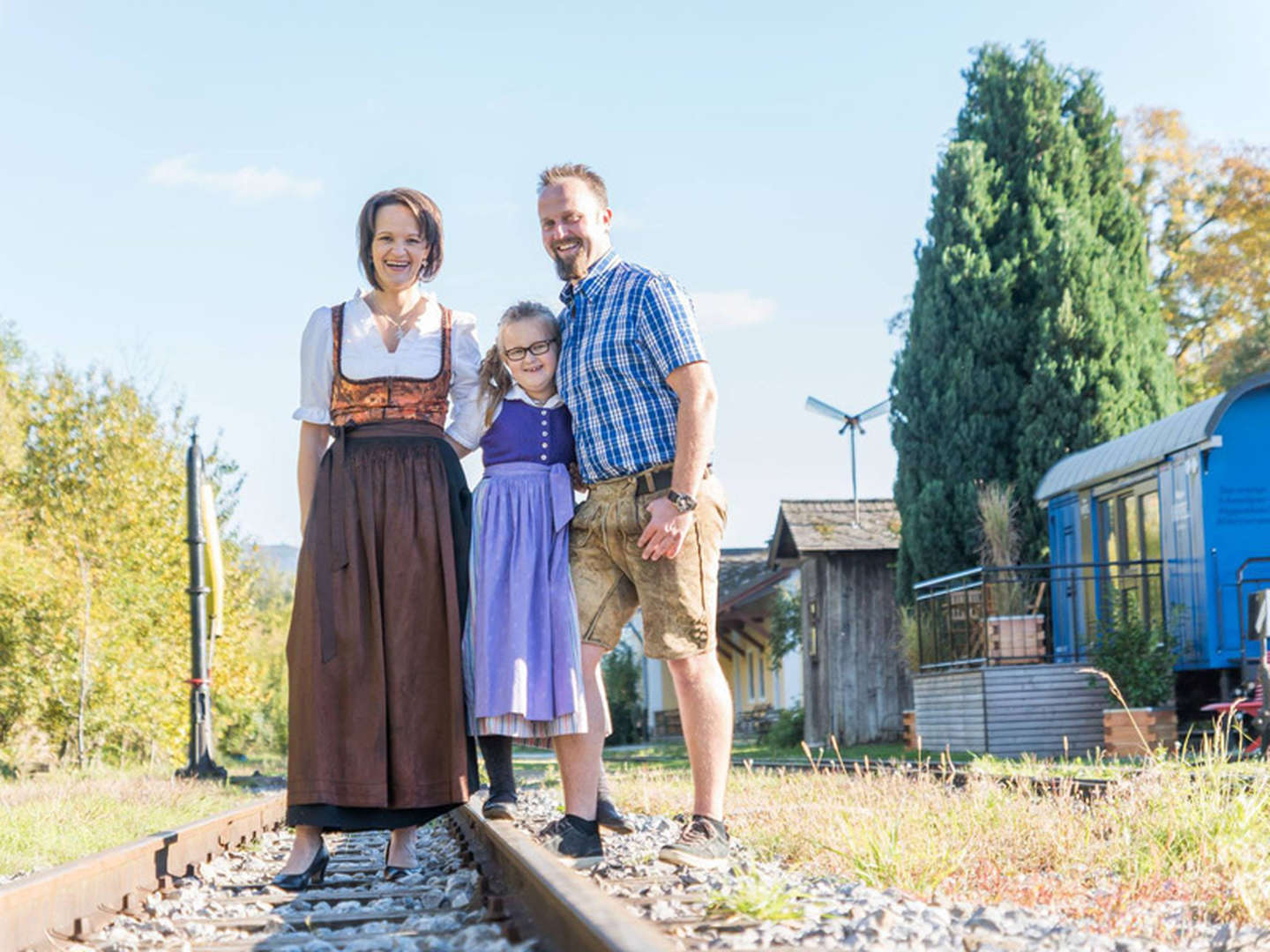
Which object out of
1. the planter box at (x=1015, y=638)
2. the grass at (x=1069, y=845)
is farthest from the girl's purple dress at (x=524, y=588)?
the planter box at (x=1015, y=638)

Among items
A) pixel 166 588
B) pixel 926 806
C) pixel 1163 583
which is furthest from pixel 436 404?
pixel 166 588

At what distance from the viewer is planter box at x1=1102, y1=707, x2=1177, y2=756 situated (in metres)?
14.7

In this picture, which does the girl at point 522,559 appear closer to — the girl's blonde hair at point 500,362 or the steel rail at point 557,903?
the girl's blonde hair at point 500,362

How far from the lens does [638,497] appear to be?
4980mm

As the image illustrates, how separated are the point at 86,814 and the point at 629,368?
4616 mm

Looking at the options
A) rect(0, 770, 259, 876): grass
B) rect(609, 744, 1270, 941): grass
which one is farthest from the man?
rect(0, 770, 259, 876): grass

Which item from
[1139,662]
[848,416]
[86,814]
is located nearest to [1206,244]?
[848,416]

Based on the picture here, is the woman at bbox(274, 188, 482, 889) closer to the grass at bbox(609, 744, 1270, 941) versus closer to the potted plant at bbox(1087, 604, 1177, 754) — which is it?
the grass at bbox(609, 744, 1270, 941)

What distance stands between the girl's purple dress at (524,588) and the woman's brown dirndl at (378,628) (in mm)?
124

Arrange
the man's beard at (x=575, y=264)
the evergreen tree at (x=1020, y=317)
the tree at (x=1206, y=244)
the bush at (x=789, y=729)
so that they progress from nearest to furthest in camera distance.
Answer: the man's beard at (x=575, y=264) → the evergreen tree at (x=1020, y=317) → the bush at (x=789, y=729) → the tree at (x=1206, y=244)

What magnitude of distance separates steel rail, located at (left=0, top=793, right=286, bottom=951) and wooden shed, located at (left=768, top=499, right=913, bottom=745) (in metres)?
17.5

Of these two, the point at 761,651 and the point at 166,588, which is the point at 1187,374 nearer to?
the point at 761,651

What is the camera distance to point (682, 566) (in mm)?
4938

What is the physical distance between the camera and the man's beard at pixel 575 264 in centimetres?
524
